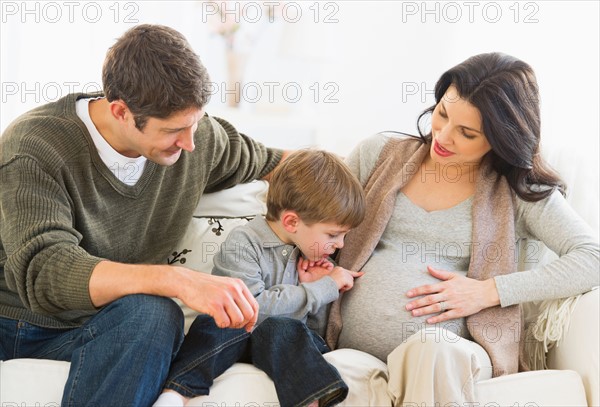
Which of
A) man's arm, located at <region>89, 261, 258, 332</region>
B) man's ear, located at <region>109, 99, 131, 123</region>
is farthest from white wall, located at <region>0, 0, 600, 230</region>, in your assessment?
man's arm, located at <region>89, 261, 258, 332</region>

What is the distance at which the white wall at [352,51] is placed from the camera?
2783 mm

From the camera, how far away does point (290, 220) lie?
6.15 feet

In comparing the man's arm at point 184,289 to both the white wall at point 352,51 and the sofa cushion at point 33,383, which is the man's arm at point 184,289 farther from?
the white wall at point 352,51

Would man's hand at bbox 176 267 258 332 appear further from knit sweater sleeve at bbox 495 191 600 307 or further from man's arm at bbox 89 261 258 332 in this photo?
knit sweater sleeve at bbox 495 191 600 307

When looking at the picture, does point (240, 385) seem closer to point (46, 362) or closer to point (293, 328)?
point (293, 328)

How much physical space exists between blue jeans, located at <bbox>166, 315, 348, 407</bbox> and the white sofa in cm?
3

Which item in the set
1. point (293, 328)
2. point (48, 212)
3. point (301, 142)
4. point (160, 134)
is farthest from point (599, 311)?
point (301, 142)

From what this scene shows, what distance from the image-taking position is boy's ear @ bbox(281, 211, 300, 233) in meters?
1.87

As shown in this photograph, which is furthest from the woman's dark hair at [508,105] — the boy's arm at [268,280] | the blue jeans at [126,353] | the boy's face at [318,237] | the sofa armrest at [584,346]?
the blue jeans at [126,353]

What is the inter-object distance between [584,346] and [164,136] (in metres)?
A: 1.08

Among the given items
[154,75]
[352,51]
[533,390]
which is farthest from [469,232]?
[352,51]

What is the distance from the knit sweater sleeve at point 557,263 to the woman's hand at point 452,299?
3 centimetres

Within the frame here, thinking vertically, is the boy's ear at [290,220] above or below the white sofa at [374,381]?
above

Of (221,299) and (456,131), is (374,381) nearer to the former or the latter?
(221,299)
